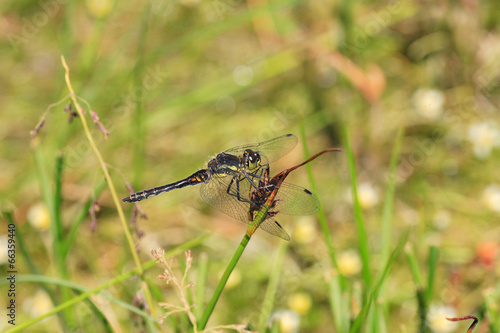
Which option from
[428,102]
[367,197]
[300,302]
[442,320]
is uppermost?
[428,102]

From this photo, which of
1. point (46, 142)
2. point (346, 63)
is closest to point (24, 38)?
point (46, 142)

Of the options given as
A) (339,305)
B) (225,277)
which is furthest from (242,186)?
(225,277)

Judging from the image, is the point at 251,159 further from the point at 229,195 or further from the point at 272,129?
the point at 272,129

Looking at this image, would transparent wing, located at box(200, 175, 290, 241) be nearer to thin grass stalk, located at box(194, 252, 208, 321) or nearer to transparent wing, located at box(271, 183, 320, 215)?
transparent wing, located at box(271, 183, 320, 215)

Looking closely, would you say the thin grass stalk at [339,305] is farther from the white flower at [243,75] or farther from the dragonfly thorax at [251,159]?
the white flower at [243,75]

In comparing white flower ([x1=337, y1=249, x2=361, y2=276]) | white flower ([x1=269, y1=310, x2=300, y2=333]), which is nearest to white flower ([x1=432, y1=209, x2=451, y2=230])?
white flower ([x1=337, y1=249, x2=361, y2=276])

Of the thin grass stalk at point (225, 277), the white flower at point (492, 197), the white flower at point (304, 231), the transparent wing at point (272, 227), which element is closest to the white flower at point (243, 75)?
the white flower at point (304, 231)
